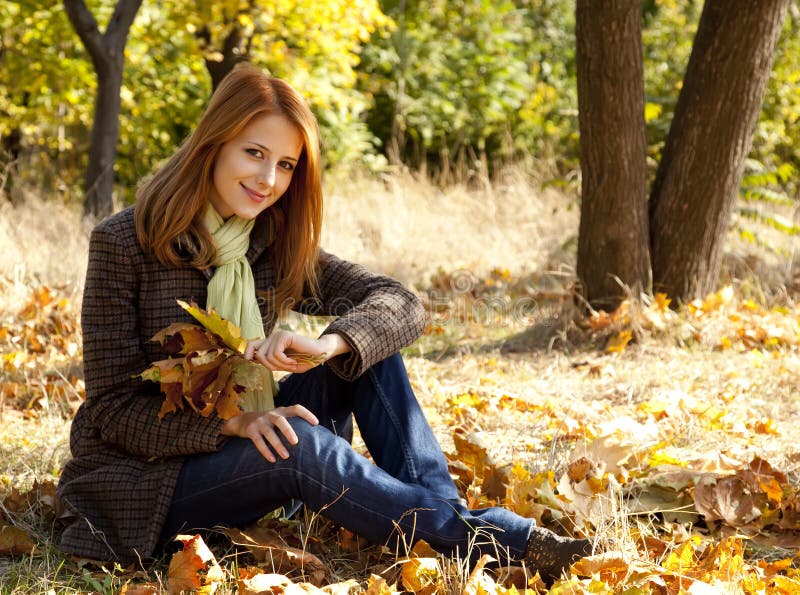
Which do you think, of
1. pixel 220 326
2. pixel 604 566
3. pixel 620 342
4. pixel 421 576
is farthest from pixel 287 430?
pixel 620 342

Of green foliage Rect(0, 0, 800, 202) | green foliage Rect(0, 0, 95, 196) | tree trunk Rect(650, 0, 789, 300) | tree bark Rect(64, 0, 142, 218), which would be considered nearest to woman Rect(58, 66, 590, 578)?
tree trunk Rect(650, 0, 789, 300)

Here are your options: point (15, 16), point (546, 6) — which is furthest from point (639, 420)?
point (546, 6)

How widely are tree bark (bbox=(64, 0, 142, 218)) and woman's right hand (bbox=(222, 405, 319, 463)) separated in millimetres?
5414

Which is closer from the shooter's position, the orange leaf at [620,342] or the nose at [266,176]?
the nose at [266,176]

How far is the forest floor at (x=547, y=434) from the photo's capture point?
2086mm

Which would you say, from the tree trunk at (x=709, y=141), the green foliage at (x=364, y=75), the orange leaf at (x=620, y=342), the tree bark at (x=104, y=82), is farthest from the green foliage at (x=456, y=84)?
the orange leaf at (x=620, y=342)

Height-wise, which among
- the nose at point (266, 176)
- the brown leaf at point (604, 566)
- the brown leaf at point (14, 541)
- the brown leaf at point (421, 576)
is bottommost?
the brown leaf at point (14, 541)

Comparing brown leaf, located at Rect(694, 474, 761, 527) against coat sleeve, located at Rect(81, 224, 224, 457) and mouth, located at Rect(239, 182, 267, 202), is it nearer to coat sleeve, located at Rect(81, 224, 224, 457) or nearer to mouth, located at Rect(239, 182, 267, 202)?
coat sleeve, located at Rect(81, 224, 224, 457)

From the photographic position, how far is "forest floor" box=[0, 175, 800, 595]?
2086 millimetres

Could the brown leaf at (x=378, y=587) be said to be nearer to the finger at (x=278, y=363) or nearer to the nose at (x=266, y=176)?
the finger at (x=278, y=363)

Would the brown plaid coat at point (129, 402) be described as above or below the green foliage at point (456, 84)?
below

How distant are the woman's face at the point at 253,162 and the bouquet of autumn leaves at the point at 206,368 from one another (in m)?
0.36

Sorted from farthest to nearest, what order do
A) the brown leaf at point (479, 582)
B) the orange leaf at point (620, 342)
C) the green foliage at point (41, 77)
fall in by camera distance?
the green foliage at point (41, 77) → the orange leaf at point (620, 342) → the brown leaf at point (479, 582)

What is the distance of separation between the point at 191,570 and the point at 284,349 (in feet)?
1.83
